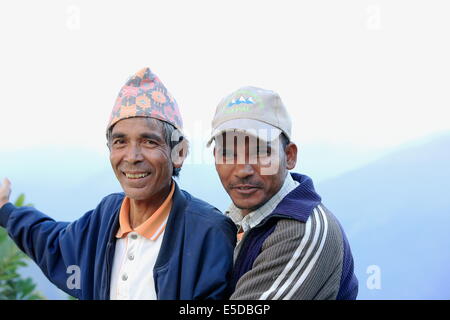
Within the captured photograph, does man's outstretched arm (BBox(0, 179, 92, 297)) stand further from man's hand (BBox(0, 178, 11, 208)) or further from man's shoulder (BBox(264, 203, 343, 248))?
man's shoulder (BBox(264, 203, 343, 248))

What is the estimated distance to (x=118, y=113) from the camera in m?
1.73

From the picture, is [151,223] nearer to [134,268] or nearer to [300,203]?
[134,268]

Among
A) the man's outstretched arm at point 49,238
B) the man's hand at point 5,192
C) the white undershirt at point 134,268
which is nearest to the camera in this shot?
the white undershirt at point 134,268

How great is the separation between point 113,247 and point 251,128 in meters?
0.64

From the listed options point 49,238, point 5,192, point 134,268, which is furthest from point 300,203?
point 5,192

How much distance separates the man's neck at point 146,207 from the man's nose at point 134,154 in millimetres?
163

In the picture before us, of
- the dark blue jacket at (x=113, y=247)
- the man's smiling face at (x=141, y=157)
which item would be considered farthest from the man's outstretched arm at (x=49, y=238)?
the man's smiling face at (x=141, y=157)

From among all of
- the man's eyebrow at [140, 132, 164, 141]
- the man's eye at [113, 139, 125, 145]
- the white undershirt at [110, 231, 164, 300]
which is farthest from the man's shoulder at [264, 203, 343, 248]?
the man's eye at [113, 139, 125, 145]

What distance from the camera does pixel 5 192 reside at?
6.70ft

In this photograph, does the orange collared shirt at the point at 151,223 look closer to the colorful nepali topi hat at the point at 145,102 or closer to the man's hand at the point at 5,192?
the colorful nepali topi hat at the point at 145,102

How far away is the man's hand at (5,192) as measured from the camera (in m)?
2.02
